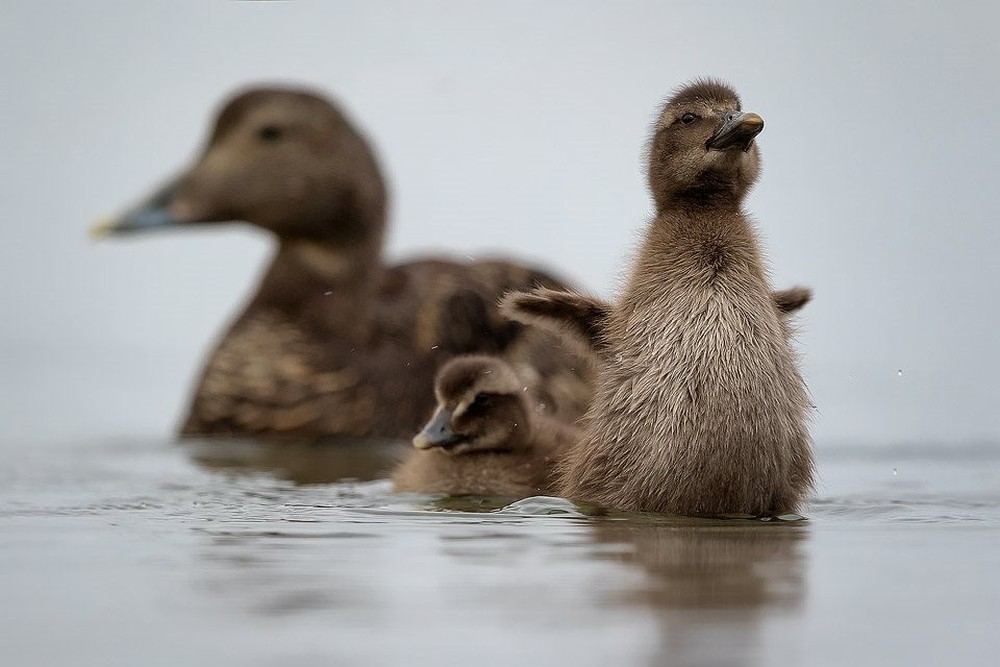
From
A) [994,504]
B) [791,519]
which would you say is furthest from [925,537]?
[994,504]

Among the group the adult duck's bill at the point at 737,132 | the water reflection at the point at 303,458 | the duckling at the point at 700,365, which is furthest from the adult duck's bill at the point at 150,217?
the adult duck's bill at the point at 737,132

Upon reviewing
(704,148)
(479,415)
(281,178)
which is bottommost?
(479,415)

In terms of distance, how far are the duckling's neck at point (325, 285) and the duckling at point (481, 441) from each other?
393 centimetres

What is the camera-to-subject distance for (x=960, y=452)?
9.33m

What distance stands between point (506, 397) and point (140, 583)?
9.43 ft

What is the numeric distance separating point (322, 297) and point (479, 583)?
7.19 metres

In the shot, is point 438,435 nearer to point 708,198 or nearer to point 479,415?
point 479,415

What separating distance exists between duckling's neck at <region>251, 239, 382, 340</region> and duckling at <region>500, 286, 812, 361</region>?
477 centimetres

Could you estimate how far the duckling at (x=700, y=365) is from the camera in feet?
17.9

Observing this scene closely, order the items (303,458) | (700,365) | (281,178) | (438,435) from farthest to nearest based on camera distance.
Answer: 1. (281,178)
2. (303,458)
3. (438,435)
4. (700,365)

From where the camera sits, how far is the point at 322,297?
1102cm

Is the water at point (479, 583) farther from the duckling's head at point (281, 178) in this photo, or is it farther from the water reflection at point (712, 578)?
the duckling's head at point (281, 178)

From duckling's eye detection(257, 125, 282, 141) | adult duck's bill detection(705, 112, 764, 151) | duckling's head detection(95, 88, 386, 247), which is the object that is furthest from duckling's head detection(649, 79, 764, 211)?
duckling's eye detection(257, 125, 282, 141)

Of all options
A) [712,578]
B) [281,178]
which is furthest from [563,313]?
[281,178]
